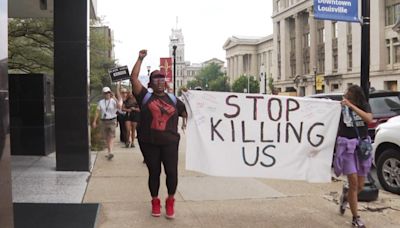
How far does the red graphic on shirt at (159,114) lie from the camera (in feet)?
20.5

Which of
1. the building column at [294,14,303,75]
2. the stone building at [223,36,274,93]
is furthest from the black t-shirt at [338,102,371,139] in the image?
the stone building at [223,36,274,93]

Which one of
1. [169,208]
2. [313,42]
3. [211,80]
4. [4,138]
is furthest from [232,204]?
[211,80]

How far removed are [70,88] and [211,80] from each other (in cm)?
15980

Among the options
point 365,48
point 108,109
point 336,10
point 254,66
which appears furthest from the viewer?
point 254,66

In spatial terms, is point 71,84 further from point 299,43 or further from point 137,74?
point 299,43

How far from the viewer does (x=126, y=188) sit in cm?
844

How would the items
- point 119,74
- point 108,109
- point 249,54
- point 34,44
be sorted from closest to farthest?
point 108,109, point 119,74, point 34,44, point 249,54

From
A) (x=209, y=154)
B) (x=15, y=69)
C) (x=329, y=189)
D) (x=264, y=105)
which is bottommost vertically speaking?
(x=329, y=189)

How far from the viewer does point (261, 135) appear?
6496 mm

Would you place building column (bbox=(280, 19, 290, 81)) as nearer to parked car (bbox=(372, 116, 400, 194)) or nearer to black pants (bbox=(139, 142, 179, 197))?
parked car (bbox=(372, 116, 400, 194))

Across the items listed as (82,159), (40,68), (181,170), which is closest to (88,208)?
(82,159)

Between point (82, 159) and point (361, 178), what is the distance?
5.52 m

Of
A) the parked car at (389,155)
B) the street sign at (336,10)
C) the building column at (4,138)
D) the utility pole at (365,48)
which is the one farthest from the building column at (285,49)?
the building column at (4,138)

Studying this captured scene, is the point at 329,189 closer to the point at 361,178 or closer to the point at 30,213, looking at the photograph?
the point at 361,178
